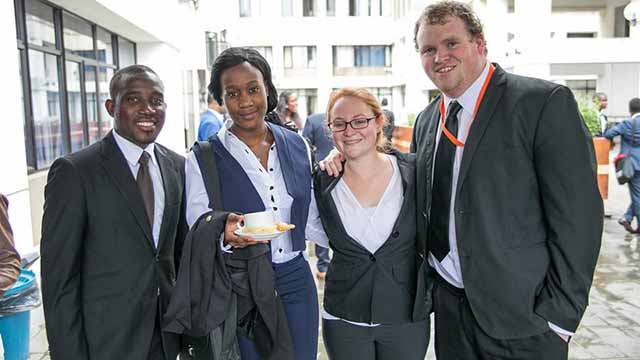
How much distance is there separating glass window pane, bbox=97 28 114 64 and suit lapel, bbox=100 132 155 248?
1000 centimetres

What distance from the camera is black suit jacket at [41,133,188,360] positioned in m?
2.20

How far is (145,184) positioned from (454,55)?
57.7 inches

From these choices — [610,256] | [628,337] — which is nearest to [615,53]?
[610,256]

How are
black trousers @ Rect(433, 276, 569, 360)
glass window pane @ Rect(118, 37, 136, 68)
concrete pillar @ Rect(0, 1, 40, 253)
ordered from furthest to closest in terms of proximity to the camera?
1. glass window pane @ Rect(118, 37, 136, 68)
2. concrete pillar @ Rect(0, 1, 40, 253)
3. black trousers @ Rect(433, 276, 569, 360)

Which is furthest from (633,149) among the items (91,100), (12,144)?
(91,100)

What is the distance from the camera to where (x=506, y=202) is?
7.38 feet

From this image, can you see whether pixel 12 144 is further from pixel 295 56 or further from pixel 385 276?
pixel 295 56

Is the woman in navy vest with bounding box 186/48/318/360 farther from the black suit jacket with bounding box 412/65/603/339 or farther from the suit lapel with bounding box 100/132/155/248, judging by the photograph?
the black suit jacket with bounding box 412/65/603/339

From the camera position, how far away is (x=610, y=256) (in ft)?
23.4

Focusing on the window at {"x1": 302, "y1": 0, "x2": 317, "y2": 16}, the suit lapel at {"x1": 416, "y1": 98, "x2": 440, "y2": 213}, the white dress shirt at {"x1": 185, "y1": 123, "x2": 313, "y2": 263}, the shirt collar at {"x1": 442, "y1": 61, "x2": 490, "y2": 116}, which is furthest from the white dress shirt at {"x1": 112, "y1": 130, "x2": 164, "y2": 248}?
the window at {"x1": 302, "y1": 0, "x2": 317, "y2": 16}

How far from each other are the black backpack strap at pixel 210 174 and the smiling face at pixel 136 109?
0.78 ft

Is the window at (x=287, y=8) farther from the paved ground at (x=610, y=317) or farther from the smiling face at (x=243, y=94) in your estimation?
the smiling face at (x=243, y=94)

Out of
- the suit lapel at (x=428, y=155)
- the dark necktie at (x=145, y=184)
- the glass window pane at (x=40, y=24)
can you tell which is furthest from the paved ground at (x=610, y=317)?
the glass window pane at (x=40, y=24)

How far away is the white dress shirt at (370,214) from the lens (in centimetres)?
259
